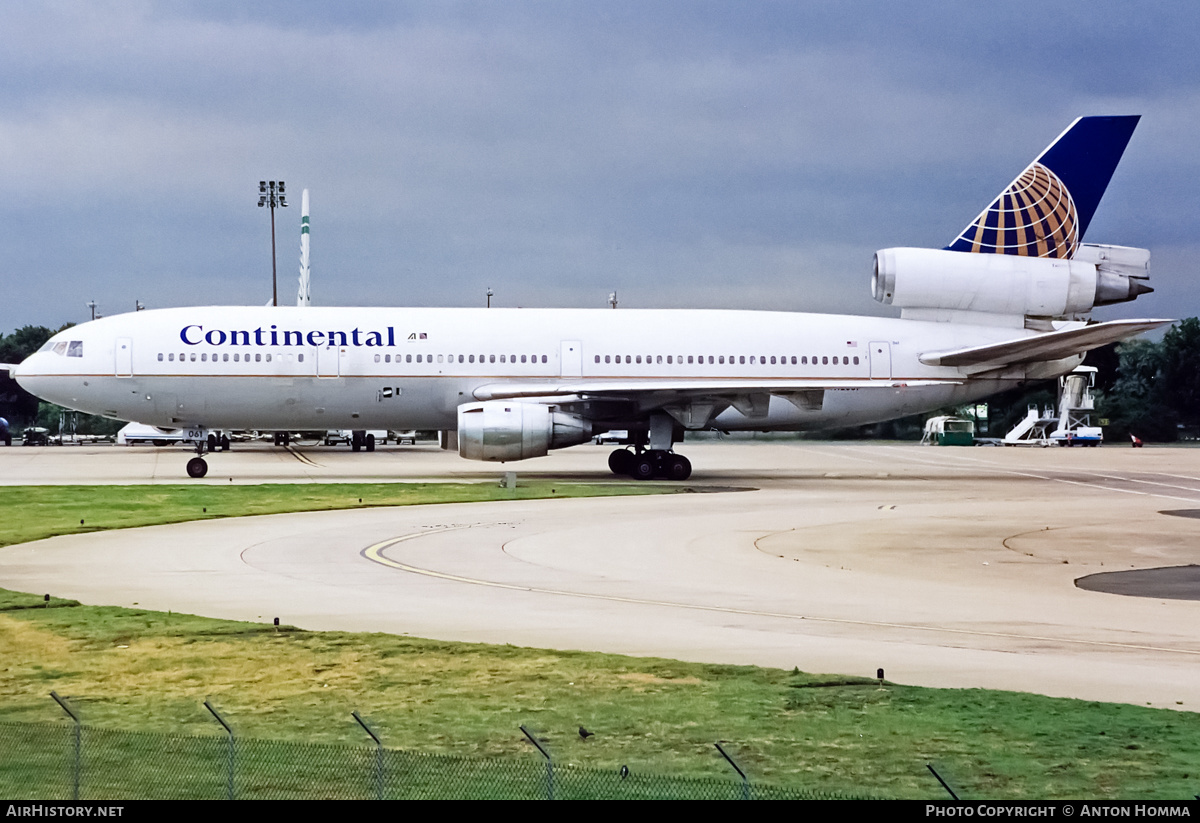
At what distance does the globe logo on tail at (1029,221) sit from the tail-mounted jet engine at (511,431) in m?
15.0

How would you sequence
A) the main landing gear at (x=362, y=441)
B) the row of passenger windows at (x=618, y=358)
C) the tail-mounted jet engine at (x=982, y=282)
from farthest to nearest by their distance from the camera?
the main landing gear at (x=362, y=441)
the tail-mounted jet engine at (x=982, y=282)
the row of passenger windows at (x=618, y=358)

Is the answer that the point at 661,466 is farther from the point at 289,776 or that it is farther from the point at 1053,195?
the point at 289,776

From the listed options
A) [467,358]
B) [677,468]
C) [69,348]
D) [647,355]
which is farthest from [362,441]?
[677,468]

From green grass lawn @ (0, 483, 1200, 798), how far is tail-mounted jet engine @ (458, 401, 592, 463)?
20.5m

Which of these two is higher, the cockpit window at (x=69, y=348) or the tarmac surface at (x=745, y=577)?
the cockpit window at (x=69, y=348)

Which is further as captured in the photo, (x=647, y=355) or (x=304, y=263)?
(x=304, y=263)

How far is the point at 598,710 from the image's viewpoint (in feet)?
31.6

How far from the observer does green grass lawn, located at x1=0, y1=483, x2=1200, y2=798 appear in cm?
804

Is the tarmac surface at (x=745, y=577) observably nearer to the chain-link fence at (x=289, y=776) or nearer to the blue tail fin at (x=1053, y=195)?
the chain-link fence at (x=289, y=776)

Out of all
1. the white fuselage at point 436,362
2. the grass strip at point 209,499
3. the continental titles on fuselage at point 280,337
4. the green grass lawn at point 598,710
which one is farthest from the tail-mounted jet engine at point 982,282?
the green grass lawn at point 598,710

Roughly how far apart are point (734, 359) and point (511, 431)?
7.98 m

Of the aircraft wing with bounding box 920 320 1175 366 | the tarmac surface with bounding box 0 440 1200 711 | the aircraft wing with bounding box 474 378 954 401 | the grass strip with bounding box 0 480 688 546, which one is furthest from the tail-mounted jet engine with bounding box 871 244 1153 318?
the grass strip with bounding box 0 480 688 546

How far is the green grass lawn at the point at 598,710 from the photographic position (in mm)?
8039
